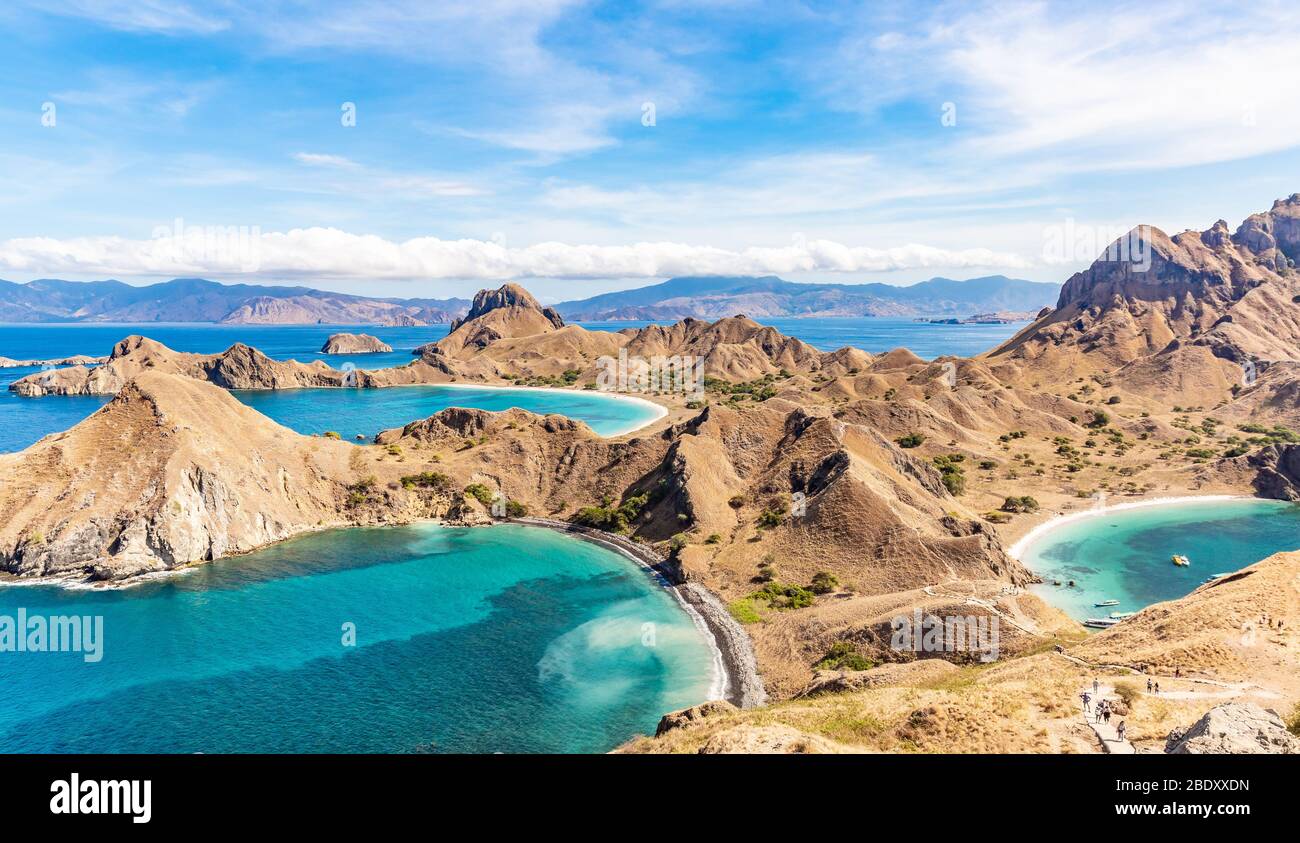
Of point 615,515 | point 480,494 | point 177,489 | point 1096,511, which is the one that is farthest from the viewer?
point 1096,511

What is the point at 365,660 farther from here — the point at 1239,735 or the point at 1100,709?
the point at 1239,735

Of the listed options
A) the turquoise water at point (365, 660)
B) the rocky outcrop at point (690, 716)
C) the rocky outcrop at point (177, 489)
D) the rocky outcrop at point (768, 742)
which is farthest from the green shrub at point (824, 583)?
the rocky outcrop at point (177, 489)

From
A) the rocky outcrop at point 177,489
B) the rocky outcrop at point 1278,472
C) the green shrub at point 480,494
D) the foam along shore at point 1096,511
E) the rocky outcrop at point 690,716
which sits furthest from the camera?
the rocky outcrop at point 1278,472

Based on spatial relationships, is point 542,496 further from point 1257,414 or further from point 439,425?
point 1257,414

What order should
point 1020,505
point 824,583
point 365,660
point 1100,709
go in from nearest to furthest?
point 1100,709, point 365,660, point 824,583, point 1020,505

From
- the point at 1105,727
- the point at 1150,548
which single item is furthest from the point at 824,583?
the point at 1150,548

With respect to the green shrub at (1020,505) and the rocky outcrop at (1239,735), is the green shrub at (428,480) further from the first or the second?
the rocky outcrop at (1239,735)
